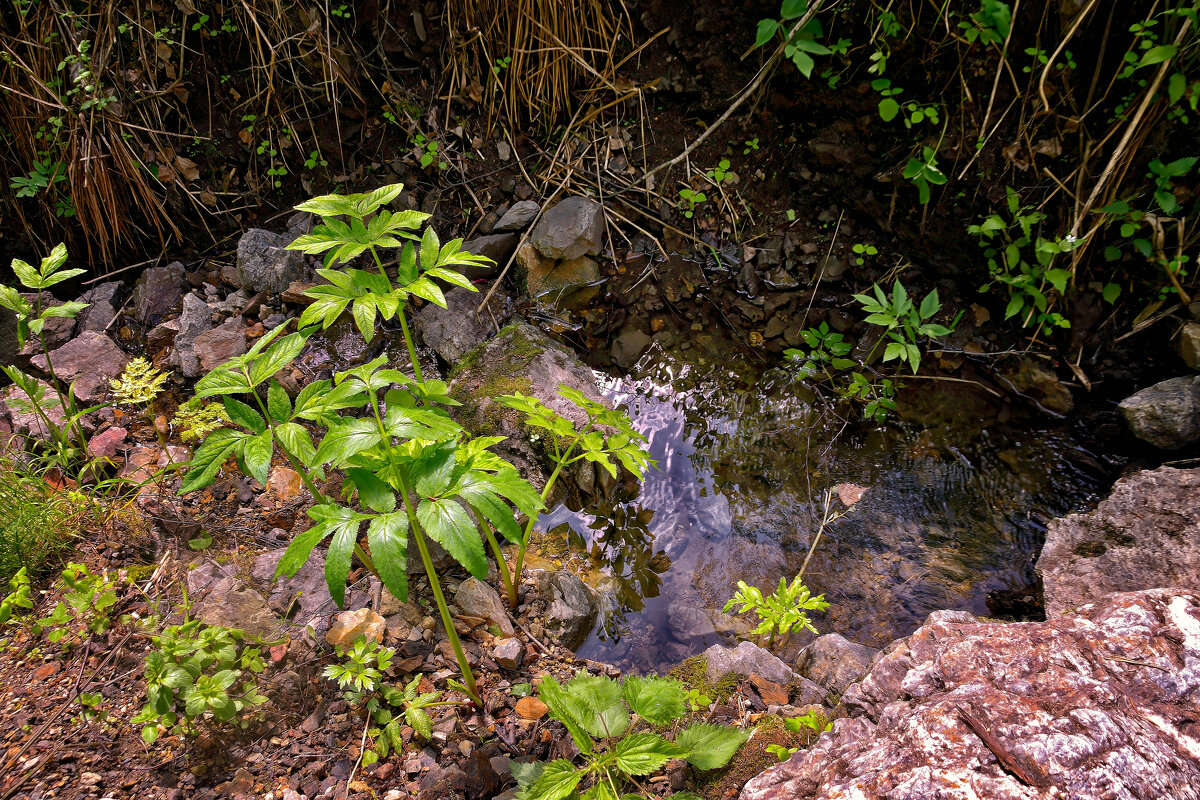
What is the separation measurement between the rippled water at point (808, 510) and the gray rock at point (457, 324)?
0.89 m

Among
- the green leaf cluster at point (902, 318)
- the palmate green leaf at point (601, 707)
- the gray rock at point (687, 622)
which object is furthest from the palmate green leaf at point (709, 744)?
the green leaf cluster at point (902, 318)

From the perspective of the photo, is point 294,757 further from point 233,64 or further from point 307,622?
point 233,64

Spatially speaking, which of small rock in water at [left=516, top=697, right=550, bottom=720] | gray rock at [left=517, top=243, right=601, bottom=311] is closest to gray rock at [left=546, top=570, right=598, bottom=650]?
small rock in water at [left=516, top=697, right=550, bottom=720]

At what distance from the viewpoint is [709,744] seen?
146 centimetres

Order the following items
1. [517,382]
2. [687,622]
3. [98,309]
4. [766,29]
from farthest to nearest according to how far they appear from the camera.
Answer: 1. [98,309]
2. [517,382]
3. [766,29]
4. [687,622]

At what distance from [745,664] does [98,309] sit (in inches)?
165

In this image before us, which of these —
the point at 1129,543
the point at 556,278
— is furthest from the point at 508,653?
the point at 556,278

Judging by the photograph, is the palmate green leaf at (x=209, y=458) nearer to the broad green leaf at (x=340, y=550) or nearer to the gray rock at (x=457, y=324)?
the broad green leaf at (x=340, y=550)

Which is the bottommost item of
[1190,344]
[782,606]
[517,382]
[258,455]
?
[782,606]

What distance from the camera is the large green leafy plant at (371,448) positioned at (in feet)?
4.56

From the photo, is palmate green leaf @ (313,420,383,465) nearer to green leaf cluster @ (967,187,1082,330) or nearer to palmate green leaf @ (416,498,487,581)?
palmate green leaf @ (416,498,487,581)

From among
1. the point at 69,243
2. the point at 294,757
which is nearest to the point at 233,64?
the point at 69,243

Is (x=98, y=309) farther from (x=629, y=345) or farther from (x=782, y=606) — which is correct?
(x=782, y=606)

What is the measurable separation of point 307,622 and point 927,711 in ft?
6.37
